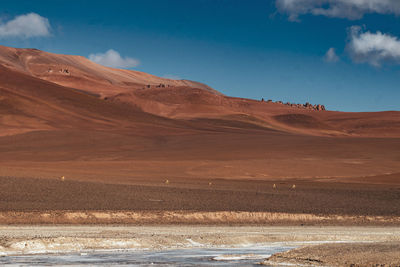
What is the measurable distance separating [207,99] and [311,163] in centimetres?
9805

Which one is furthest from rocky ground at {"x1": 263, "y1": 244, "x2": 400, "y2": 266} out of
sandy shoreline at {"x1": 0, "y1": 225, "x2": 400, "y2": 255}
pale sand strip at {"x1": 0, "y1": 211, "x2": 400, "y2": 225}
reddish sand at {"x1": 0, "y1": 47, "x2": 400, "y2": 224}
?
reddish sand at {"x1": 0, "y1": 47, "x2": 400, "y2": 224}

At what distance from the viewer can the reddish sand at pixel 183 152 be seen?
29.5m

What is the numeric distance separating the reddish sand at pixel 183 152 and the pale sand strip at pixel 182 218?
1.52 metres

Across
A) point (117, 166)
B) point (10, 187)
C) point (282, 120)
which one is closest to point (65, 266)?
point (10, 187)

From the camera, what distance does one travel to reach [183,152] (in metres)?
67.1

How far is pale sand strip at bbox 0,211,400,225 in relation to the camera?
22302 mm

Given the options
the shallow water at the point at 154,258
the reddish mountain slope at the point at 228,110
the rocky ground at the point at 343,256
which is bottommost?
the shallow water at the point at 154,258

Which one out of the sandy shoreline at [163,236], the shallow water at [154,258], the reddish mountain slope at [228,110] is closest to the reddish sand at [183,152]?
the reddish mountain slope at [228,110]

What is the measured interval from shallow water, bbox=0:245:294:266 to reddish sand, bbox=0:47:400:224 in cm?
944

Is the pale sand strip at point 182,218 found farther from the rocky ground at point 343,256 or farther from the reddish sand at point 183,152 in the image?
the rocky ground at point 343,256

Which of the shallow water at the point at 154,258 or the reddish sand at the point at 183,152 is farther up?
the reddish sand at the point at 183,152

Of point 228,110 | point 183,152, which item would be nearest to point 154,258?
point 183,152

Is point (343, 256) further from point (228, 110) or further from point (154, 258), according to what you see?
point (228, 110)

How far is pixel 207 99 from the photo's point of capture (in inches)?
6004
